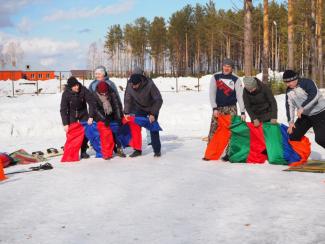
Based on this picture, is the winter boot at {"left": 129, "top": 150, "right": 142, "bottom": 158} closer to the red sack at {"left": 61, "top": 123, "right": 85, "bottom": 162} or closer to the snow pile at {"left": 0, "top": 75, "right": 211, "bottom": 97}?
the red sack at {"left": 61, "top": 123, "right": 85, "bottom": 162}

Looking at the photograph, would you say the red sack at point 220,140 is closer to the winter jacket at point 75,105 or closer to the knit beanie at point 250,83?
the knit beanie at point 250,83

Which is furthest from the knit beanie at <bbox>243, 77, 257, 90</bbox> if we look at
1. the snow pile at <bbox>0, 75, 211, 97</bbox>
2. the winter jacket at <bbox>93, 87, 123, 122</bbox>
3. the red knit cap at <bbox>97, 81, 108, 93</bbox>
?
the snow pile at <bbox>0, 75, 211, 97</bbox>

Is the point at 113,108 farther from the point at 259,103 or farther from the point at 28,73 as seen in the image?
the point at 28,73

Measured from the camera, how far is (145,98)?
8.29 meters

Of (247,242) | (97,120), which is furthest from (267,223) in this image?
(97,120)

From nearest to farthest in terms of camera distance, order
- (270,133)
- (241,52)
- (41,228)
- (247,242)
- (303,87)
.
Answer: (247,242), (41,228), (303,87), (270,133), (241,52)

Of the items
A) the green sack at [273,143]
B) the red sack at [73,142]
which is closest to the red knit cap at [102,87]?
the red sack at [73,142]

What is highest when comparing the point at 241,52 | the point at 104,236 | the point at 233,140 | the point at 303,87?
the point at 241,52

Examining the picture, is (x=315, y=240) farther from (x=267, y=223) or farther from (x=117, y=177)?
(x=117, y=177)

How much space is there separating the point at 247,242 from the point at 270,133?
13.3 feet

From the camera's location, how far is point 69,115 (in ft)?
27.8

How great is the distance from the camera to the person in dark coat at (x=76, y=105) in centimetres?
820

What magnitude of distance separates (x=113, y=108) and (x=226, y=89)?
2.12m

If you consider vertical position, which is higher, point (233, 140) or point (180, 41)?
point (180, 41)
